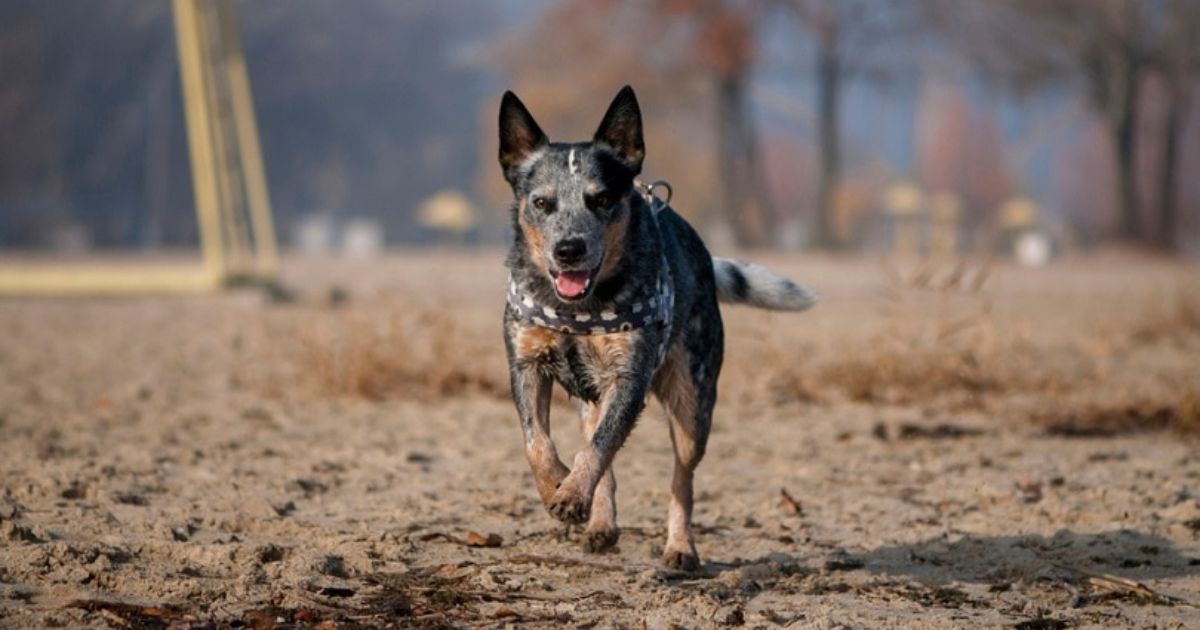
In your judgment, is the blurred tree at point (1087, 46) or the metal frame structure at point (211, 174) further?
the blurred tree at point (1087, 46)

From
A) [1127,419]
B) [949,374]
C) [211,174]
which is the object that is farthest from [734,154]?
[1127,419]

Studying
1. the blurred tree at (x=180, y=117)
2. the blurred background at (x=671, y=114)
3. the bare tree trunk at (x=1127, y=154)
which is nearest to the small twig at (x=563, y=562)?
the blurred background at (x=671, y=114)

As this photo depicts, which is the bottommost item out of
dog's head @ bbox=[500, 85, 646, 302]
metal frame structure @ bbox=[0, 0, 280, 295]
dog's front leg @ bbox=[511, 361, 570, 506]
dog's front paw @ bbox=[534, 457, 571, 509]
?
dog's front paw @ bbox=[534, 457, 571, 509]

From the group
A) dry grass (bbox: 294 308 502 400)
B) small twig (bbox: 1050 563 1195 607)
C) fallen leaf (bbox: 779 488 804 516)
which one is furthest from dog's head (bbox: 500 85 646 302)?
dry grass (bbox: 294 308 502 400)

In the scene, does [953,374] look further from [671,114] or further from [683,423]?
[671,114]

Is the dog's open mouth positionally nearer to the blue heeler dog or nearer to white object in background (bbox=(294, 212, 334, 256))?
the blue heeler dog

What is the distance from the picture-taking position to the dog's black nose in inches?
205

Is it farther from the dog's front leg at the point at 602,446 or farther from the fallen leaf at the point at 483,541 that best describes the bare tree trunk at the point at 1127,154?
the dog's front leg at the point at 602,446

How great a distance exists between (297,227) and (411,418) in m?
80.3

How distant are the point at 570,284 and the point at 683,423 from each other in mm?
834

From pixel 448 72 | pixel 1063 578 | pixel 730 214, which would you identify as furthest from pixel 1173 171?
pixel 448 72

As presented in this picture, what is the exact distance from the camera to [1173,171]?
45.5 meters

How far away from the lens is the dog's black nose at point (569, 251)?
17.1 feet

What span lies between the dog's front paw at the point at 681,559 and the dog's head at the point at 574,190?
3.32 feet
